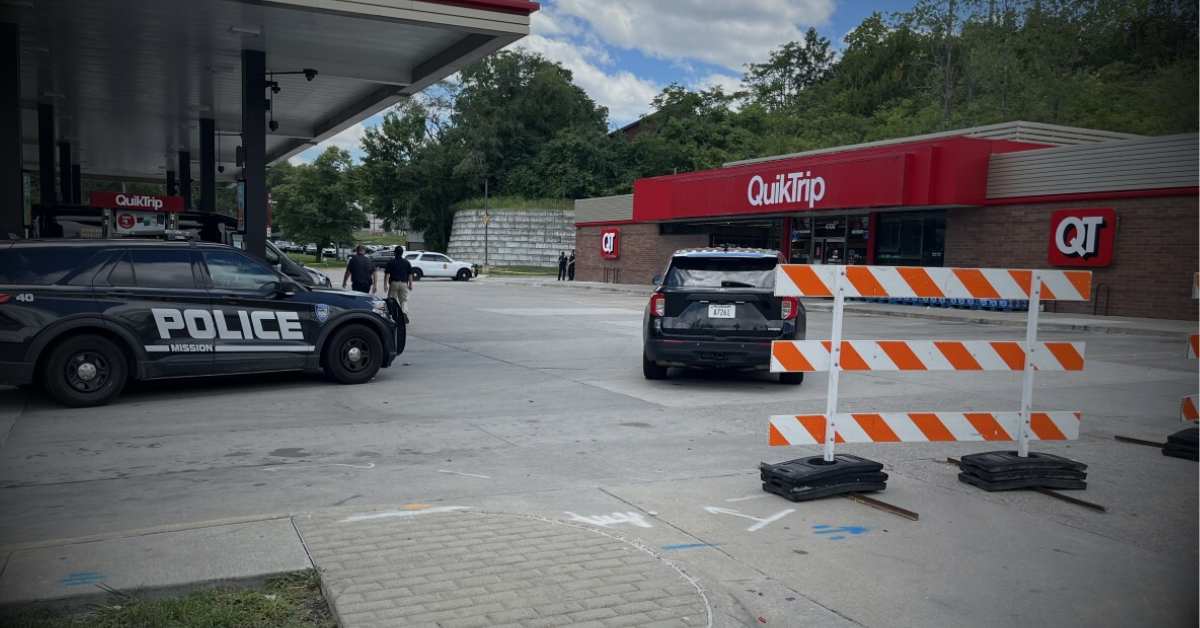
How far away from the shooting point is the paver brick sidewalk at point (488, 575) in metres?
3.92

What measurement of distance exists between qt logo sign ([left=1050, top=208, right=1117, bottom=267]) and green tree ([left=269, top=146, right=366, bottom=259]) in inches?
2172

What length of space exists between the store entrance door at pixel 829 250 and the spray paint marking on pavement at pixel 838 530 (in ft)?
92.0

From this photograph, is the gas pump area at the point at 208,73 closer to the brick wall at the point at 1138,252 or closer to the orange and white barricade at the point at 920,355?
the orange and white barricade at the point at 920,355

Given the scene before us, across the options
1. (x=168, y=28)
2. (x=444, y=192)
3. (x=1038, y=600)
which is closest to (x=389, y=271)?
(x=168, y=28)

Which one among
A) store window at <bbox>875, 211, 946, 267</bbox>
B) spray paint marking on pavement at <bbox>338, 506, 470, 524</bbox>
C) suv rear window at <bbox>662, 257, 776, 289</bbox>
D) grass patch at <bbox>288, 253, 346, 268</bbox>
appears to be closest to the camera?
spray paint marking on pavement at <bbox>338, 506, 470, 524</bbox>

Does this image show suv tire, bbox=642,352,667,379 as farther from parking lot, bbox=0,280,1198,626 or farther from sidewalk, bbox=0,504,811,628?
sidewalk, bbox=0,504,811,628

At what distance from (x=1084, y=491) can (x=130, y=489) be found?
273 inches

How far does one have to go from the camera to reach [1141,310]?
23.1 metres

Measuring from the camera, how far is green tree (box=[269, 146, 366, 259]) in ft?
223

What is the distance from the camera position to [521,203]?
2489 inches

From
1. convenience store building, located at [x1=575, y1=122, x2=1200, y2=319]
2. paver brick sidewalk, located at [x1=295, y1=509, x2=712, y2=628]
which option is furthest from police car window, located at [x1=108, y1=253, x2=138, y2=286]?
convenience store building, located at [x1=575, y1=122, x2=1200, y2=319]

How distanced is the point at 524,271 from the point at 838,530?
55.7m

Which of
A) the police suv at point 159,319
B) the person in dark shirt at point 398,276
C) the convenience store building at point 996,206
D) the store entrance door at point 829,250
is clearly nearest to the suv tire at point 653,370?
the police suv at point 159,319

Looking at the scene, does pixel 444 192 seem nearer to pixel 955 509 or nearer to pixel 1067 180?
pixel 1067 180
